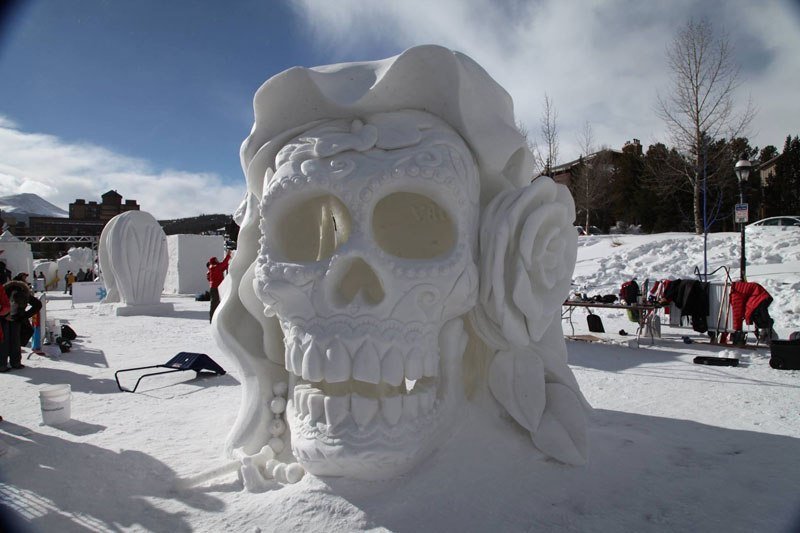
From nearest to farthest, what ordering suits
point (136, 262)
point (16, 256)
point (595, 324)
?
1. point (595, 324)
2. point (136, 262)
3. point (16, 256)

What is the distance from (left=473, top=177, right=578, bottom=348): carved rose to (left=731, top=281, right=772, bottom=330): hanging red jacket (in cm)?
557

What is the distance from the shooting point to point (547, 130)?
2148cm

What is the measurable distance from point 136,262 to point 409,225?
11072mm

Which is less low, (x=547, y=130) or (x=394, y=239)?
(x=547, y=130)

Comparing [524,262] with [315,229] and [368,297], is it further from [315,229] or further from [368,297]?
[315,229]

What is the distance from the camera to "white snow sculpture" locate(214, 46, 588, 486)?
198cm

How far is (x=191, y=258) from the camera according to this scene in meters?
18.4

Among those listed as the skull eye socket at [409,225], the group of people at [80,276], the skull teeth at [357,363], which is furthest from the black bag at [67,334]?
the group of people at [80,276]

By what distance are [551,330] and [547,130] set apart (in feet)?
68.7

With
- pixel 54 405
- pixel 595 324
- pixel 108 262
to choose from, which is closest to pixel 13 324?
pixel 54 405

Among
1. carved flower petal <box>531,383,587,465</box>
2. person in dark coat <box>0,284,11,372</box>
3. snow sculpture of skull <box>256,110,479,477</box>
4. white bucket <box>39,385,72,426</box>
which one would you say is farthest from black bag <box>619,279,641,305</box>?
person in dark coat <box>0,284,11,372</box>

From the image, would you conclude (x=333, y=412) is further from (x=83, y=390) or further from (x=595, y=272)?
(x=595, y=272)

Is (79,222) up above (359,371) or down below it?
→ above

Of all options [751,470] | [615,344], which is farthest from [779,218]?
[751,470]
